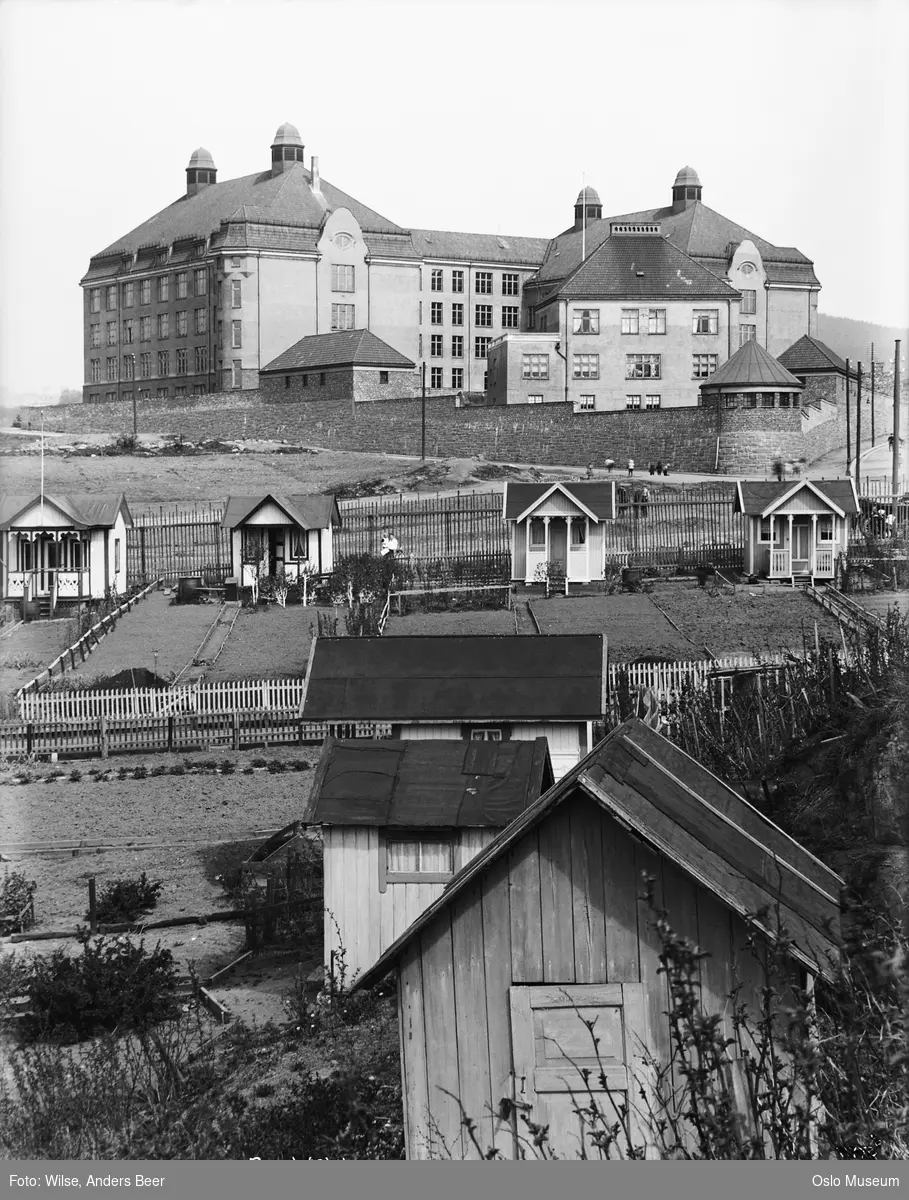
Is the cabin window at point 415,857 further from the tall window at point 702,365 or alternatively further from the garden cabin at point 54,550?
the tall window at point 702,365

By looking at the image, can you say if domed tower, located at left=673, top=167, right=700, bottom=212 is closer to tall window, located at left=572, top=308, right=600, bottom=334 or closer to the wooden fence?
tall window, located at left=572, top=308, right=600, bottom=334

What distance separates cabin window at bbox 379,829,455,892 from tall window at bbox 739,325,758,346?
5224 centimetres

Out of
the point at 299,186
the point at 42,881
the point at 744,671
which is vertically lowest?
the point at 42,881

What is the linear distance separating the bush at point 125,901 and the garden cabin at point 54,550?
561 inches

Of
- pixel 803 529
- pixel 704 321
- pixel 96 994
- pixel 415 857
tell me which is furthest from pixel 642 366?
pixel 96 994

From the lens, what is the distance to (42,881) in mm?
15898

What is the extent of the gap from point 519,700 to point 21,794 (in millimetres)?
8357

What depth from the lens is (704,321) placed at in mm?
58875

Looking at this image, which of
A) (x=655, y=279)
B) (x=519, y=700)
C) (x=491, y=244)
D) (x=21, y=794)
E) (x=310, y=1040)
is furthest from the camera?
(x=491, y=244)

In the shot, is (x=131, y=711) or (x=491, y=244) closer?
(x=131, y=711)

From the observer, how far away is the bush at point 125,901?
14.5 m

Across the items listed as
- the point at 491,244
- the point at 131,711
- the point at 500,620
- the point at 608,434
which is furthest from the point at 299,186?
the point at 131,711

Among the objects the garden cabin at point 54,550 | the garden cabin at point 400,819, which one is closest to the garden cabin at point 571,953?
the garden cabin at point 400,819

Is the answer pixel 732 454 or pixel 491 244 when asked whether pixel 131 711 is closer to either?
pixel 732 454
